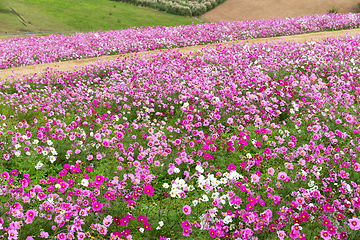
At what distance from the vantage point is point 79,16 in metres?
26.9

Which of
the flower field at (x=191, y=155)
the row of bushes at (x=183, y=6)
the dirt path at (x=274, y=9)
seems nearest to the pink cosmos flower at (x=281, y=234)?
the flower field at (x=191, y=155)

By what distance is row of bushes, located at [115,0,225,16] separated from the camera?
33.1 meters

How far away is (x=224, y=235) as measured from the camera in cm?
348

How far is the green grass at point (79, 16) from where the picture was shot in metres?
23.5

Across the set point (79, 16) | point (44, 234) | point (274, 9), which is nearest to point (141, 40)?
point (79, 16)

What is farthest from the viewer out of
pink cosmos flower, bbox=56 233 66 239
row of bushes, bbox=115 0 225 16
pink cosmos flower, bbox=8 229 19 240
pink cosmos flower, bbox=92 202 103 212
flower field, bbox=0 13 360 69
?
row of bushes, bbox=115 0 225 16

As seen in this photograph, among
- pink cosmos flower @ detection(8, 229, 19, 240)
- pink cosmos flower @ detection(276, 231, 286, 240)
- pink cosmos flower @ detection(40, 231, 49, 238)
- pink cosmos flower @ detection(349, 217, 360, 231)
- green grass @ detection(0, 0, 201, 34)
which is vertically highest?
green grass @ detection(0, 0, 201, 34)

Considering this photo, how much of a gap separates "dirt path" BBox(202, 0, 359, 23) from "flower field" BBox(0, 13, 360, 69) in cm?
982

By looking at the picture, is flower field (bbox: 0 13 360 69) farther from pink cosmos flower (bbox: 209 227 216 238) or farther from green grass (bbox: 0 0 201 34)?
pink cosmos flower (bbox: 209 227 216 238)

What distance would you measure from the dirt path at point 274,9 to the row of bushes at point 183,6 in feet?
3.07

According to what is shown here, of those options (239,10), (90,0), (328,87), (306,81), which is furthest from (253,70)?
(90,0)

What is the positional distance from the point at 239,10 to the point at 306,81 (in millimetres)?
28671

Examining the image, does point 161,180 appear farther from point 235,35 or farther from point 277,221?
point 235,35

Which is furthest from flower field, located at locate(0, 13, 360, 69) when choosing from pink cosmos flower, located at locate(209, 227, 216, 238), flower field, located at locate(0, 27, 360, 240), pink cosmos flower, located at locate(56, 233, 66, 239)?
pink cosmos flower, located at locate(209, 227, 216, 238)
